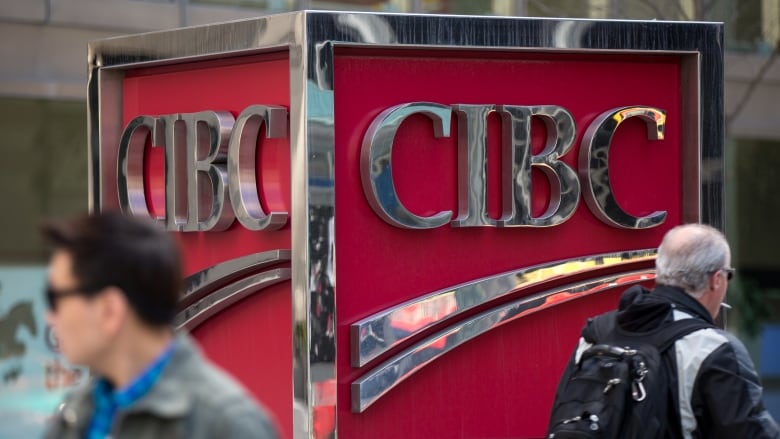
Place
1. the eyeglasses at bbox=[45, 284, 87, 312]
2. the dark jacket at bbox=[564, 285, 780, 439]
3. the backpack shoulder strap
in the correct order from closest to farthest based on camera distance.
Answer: the eyeglasses at bbox=[45, 284, 87, 312] < the dark jacket at bbox=[564, 285, 780, 439] < the backpack shoulder strap

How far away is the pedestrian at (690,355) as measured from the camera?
381cm

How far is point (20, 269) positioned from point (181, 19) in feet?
9.43

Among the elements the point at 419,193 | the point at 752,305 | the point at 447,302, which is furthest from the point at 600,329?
the point at 752,305

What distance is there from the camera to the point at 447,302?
5.50 metres

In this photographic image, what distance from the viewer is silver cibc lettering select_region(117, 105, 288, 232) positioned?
5508mm

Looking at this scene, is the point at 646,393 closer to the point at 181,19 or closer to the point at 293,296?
the point at 293,296

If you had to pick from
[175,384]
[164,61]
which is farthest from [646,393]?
[164,61]

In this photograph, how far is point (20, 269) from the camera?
12453 millimetres

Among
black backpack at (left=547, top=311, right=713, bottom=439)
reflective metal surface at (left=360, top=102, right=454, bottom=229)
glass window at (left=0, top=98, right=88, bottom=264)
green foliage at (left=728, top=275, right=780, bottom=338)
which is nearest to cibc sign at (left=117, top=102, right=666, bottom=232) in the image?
reflective metal surface at (left=360, top=102, right=454, bottom=229)

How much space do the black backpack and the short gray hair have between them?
0.14m

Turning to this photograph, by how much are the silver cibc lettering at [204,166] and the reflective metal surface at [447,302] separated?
57 cm

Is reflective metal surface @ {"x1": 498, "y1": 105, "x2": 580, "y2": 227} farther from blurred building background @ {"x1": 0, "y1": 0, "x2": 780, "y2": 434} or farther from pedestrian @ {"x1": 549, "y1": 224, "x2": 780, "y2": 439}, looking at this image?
blurred building background @ {"x1": 0, "y1": 0, "x2": 780, "y2": 434}

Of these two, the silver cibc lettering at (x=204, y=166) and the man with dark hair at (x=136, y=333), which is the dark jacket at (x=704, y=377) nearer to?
the silver cibc lettering at (x=204, y=166)

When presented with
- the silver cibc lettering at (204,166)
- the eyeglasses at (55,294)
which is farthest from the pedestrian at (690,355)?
the eyeglasses at (55,294)
